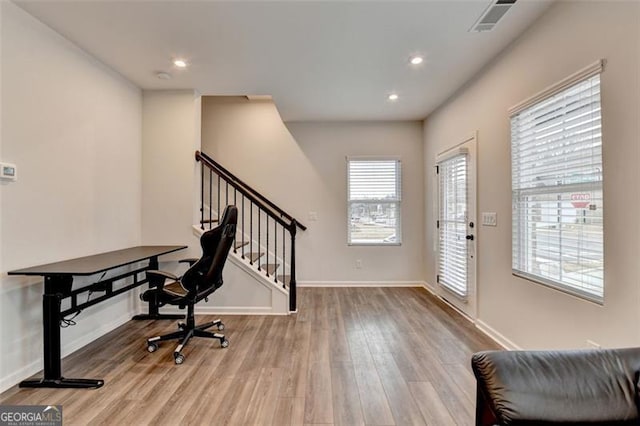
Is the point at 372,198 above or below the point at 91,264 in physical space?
A: above

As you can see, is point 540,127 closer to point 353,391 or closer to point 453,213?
point 453,213

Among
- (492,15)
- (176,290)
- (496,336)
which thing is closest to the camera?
(492,15)

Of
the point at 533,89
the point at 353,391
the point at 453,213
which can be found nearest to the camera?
the point at 353,391

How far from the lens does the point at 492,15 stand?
2.20m

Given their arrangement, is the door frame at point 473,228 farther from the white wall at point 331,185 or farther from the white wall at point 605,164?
the white wall at point 331,185

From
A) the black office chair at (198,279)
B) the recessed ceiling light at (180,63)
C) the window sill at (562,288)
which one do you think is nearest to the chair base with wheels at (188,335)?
the black office chair at (198,279)

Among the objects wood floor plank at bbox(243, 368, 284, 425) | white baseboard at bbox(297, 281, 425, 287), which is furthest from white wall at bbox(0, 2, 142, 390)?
white baseboard at bbox(297, 281, 425, 287)

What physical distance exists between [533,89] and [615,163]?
95 centimetres

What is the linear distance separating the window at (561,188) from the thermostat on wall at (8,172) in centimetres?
372

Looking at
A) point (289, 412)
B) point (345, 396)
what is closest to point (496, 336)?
point (345, 396)

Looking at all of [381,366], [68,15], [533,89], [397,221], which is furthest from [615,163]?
[68,15]

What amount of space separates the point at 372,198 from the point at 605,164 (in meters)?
3.29

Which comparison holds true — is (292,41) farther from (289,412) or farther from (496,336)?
(496,336)

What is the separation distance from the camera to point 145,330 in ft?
10.3
